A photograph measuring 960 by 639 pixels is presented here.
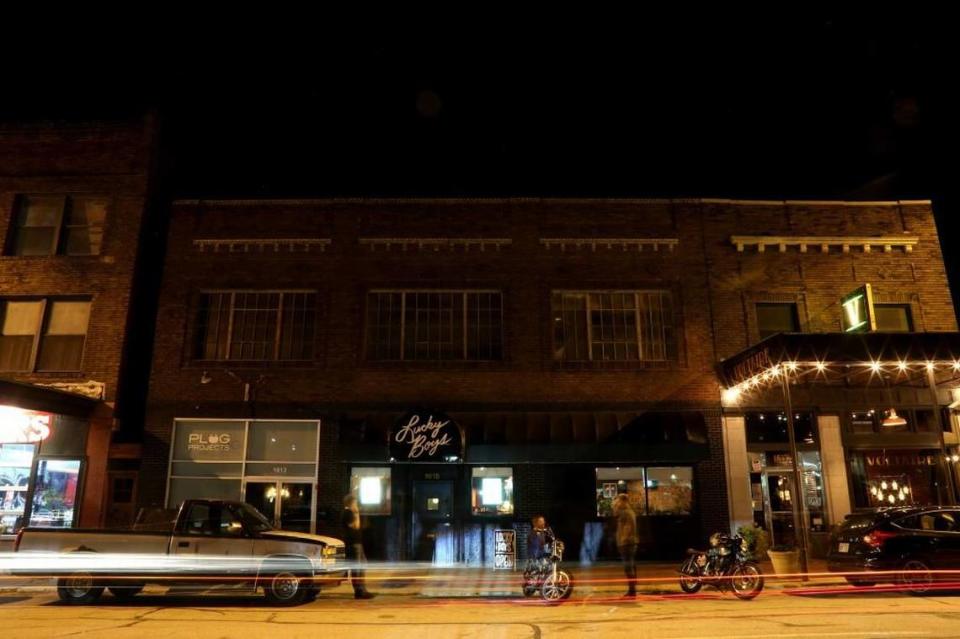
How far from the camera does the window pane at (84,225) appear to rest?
61.7ft

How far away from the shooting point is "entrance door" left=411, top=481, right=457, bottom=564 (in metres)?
16.8

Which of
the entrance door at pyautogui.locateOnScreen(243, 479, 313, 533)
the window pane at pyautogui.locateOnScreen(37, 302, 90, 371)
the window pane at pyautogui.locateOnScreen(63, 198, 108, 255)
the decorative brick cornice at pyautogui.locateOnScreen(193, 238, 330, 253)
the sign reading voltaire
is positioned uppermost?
the window pane at pyautogui.locateOnScreen(63, 198, 108, 255)

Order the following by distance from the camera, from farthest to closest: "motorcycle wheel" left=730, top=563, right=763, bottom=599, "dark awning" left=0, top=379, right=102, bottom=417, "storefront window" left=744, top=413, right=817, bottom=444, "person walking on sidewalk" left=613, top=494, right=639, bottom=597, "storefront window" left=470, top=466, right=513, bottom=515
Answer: "storefront window" left=744, top=413, right=817, bottom=444 < "storefront window" left=470, top=466, right=513, bottom=515 < "dark awning" left=0, top=379, right=102, bottom=417 < "person walking on sidewalk" left=613, top=494, right=639, bottom=597 < "motorcycle wheel" left=730, top=563, right=763, bottom=599

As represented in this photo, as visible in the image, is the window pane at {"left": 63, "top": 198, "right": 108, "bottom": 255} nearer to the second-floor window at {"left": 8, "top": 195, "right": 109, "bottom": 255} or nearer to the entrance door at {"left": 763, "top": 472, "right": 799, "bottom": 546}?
the second-floor window at {"left": 8, "top": 195, "right": 109, "bottom": 255}

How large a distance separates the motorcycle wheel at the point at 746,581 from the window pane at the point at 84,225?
714 inches

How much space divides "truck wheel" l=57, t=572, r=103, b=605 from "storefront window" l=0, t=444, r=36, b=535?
722 centimetres

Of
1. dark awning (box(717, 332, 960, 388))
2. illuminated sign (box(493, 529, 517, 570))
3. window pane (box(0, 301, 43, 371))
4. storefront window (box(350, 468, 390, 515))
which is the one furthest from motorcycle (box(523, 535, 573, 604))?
window pane (box(0, 301, 43, 371))

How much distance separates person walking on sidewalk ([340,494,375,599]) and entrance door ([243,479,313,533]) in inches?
177

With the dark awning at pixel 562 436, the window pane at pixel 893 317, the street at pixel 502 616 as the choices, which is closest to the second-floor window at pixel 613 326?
the dark awning at pixel 562 436

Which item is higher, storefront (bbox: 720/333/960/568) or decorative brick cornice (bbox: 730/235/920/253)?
decorative brick cornice (bbox: 730/235/920/253)

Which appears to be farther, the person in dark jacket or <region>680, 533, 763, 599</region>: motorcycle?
the person in dark jacket

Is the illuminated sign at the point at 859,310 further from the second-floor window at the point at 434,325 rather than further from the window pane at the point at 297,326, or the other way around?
the window pane at the point at 297,326

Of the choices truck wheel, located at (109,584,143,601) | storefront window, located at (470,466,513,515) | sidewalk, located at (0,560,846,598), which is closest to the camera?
truck wheel, located at (109,584,143,601)

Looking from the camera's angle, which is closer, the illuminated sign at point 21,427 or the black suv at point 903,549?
the black suv at point 903,549
